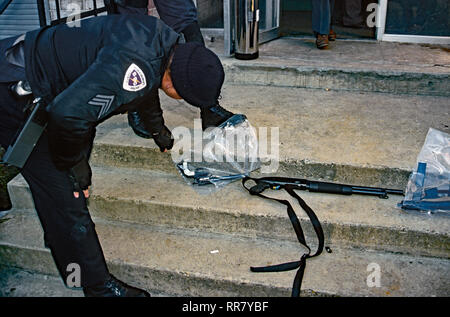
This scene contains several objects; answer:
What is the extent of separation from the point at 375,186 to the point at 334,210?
368 millimetres

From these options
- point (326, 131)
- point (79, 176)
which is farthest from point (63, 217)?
point (326, 131)

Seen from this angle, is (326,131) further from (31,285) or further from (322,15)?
(31,285)

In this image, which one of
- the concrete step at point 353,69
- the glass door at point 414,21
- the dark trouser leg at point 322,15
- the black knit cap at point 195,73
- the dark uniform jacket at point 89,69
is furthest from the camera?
the glass door at point 414,21

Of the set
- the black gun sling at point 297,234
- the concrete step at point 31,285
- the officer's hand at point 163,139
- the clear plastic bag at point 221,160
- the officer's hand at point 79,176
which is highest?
the officer's hand at point 79,176

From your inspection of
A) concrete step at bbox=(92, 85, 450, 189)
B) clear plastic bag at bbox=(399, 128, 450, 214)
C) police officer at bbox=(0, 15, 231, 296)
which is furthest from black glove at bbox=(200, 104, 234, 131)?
clear plastic bag at bbox=(399, 128, 450, 214)

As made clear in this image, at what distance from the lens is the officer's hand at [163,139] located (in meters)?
2.87

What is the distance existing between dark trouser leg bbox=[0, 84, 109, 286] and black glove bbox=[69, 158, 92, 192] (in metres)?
0.03

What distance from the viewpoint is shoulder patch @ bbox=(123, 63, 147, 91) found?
1926 millimetres

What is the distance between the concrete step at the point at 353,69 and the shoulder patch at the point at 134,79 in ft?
7.71

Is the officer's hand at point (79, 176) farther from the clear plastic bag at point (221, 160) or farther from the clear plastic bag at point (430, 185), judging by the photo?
the clear plastic bag at point (430, 185)

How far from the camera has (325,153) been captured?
2.98 m

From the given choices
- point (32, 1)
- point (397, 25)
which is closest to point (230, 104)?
point (32, 1)

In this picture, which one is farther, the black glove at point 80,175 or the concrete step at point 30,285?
the concrete step at point 30,285

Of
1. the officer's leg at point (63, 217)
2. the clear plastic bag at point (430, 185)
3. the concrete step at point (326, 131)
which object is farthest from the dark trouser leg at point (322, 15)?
the officer's leg at point (63, 217)
